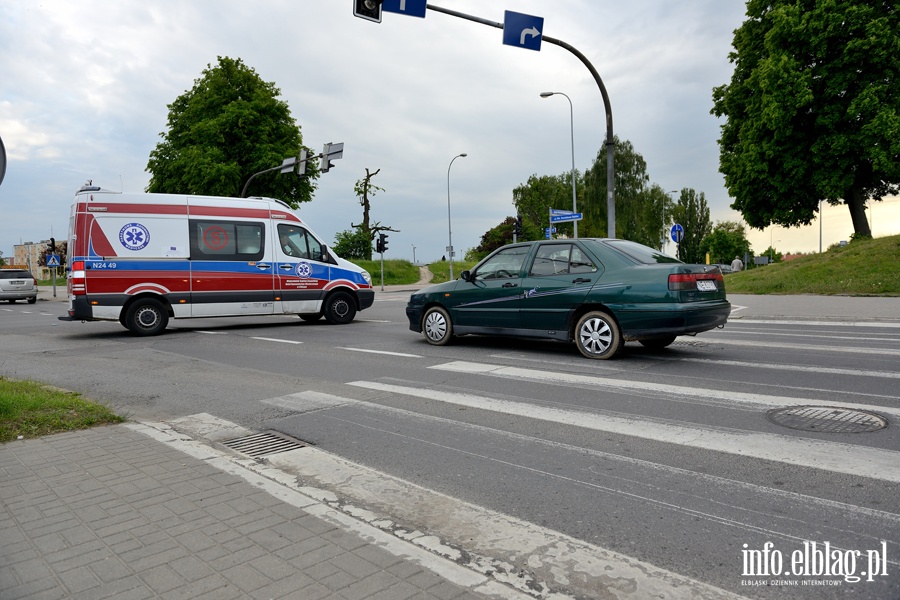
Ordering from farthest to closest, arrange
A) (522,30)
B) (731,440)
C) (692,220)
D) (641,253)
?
(692,220) < (522,30) < (641,253) < (731,440)

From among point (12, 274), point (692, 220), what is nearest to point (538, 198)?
point (692, 220)

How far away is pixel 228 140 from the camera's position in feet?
130

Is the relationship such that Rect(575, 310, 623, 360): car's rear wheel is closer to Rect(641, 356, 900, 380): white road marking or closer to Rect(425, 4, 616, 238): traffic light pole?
Rect(641, 356, 900, 380): white road marking

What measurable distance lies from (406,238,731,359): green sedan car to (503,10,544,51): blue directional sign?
648cm

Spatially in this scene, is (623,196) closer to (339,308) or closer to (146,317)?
(339,308)

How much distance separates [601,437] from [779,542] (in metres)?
1.92

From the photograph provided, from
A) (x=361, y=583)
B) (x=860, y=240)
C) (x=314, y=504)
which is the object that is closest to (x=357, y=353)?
(x=314, y=504)

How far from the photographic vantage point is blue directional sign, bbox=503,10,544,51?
13773 mm

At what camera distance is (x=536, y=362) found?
8555mm

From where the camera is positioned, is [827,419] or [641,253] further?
[641,253]

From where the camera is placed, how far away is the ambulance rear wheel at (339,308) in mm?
15422

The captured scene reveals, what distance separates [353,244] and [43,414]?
47.5 metres

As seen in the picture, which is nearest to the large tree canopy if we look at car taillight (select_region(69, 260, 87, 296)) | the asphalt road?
the asphalt road

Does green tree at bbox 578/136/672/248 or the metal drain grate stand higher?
green tree at bbox 578/136/672/248
